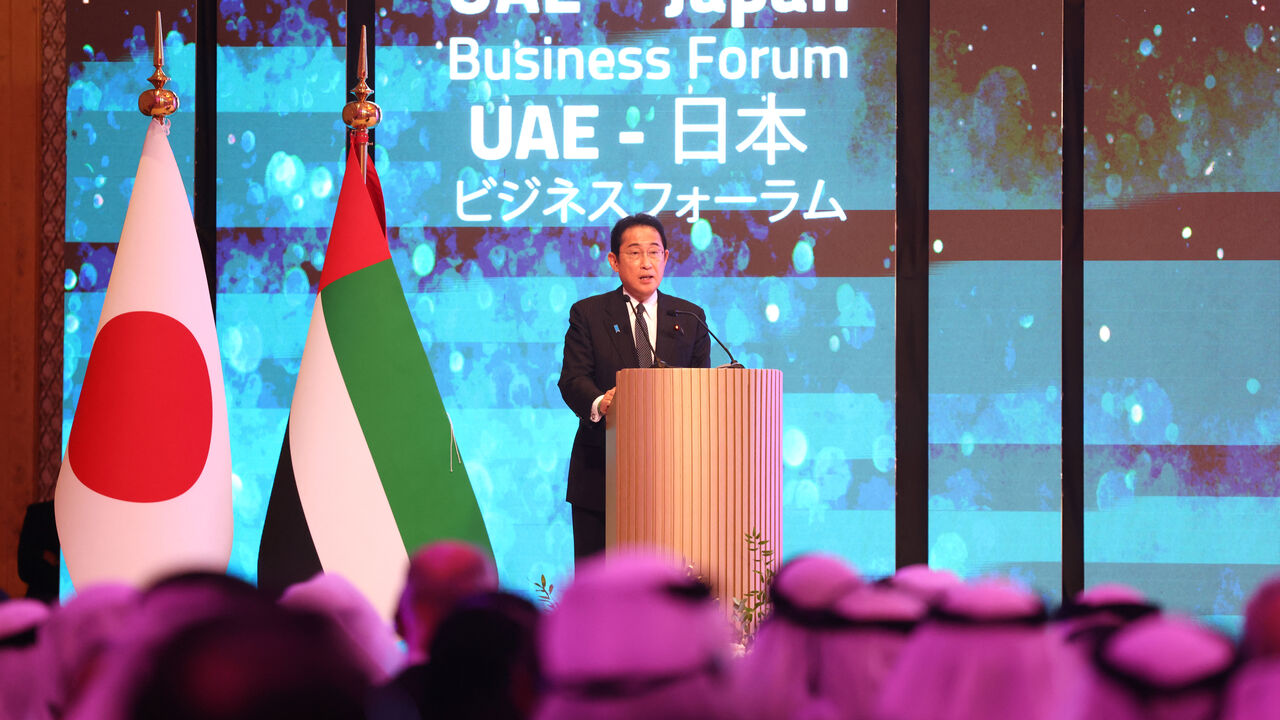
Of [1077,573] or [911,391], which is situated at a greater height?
[911,391]

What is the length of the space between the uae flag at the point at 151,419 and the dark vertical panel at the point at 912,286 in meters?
2.80

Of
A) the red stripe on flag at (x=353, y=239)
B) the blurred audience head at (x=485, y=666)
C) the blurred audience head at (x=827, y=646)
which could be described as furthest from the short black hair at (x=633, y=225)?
the blurred audience head at (x=485, y=666)

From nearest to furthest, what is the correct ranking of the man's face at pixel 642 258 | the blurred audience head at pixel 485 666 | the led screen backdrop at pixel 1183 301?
the blurred audience head at pixel 485 666 < the man's face at pixel 642 258 < the led screen backdrop at pixel 1183 301

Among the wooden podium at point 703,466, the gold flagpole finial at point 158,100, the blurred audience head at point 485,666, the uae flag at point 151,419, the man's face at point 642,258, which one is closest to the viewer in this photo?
the blurred audience head at point 485,666

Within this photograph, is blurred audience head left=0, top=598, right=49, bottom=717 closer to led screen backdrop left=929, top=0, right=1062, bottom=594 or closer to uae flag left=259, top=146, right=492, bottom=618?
uae flag left=259, top=146, right=492, bottom=618

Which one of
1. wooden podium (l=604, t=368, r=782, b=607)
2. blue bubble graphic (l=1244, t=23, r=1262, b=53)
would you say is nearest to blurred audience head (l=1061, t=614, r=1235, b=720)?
wooden podium (l=604, t=368, r=782, b=607)

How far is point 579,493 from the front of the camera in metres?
3.67

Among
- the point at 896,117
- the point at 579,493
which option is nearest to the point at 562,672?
the point at 579,493

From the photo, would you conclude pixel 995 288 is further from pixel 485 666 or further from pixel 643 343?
pixel 485 666

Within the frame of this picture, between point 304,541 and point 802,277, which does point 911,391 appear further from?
point 304,541

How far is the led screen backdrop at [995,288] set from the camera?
474 cm

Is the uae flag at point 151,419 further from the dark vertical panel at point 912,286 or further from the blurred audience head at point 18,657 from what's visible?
the dark vertical panel at point 912,286

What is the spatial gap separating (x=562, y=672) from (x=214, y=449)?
8.73 feet

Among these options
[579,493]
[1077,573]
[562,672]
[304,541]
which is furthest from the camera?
[1077,573]
